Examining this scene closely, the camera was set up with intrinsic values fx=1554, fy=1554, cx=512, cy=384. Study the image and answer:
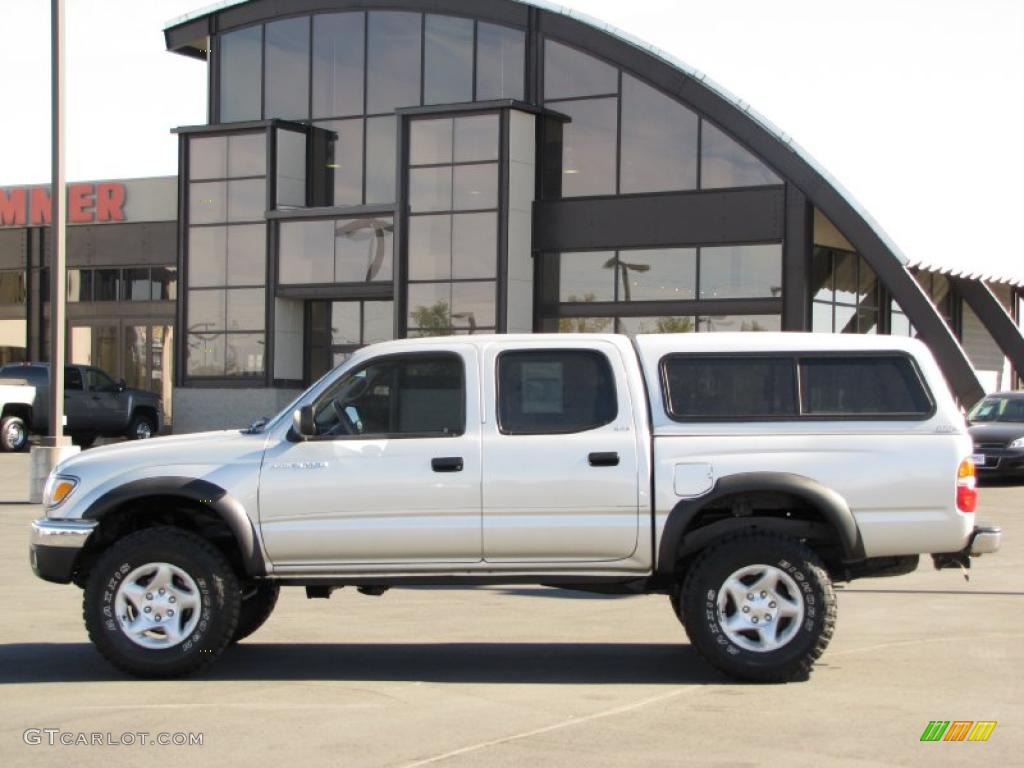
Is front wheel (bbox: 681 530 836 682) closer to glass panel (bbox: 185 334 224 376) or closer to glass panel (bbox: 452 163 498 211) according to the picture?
glass panel (bbox: 452 163 498 211)

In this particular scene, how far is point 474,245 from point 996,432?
13.8m

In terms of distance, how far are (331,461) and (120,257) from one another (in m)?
34.8

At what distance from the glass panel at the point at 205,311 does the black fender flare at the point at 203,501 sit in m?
30.2

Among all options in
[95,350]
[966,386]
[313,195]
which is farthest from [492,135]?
[95,350]

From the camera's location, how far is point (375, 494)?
8.86 m

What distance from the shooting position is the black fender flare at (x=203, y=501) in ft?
29.0

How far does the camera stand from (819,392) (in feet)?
29.5

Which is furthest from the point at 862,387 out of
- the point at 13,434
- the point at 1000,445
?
the point at 13,434

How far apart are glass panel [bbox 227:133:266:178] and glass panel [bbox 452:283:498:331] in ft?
20.7

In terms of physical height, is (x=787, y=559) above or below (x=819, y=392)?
below

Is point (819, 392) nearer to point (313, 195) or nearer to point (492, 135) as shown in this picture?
point (492, 135)

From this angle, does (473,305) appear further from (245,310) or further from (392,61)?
(392,61)

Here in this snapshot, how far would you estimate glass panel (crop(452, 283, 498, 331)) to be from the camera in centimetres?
3488

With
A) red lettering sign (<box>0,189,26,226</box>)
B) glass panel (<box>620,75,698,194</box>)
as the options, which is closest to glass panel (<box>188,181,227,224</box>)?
red lettering sign (<box>0,189,26,226</box>)
